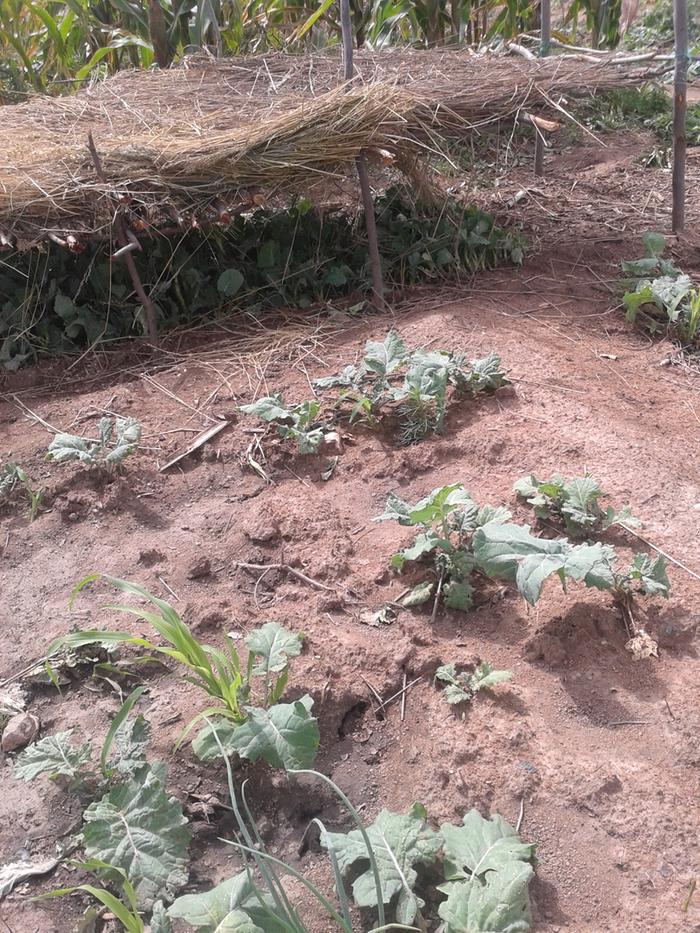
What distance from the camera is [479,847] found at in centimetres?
144

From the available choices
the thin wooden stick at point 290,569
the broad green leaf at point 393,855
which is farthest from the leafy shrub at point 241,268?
the broad green leaf at point 393,855

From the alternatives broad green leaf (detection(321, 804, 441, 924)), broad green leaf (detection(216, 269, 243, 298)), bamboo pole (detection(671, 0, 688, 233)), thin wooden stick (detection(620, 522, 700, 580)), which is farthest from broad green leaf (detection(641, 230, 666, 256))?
broad green leaf (detection(321, 804, 441, 924))

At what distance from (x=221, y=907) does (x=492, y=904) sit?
0.48 meters

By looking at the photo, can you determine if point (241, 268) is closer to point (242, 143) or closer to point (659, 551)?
point (242, 143)

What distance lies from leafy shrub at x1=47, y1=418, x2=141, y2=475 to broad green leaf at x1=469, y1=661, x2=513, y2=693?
141cm

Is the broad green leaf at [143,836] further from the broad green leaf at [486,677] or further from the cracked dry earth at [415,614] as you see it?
the broad green leaf at [486,677]

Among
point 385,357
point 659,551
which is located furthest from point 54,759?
point 385,357

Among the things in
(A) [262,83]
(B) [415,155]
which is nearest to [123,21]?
(A) [262,83]

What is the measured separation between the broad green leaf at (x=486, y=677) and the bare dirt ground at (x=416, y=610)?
3cm

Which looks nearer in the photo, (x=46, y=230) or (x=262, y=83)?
(x=46, y=230)

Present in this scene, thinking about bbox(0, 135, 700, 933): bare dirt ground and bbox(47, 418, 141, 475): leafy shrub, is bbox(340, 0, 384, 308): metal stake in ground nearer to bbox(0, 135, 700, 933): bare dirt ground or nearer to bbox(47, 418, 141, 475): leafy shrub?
bbox(0, 135, 700, 933): bare dirt ground

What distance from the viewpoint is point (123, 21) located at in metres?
6.31

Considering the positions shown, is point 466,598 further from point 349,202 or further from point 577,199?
point 577,199

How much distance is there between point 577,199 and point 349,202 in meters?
1.48
